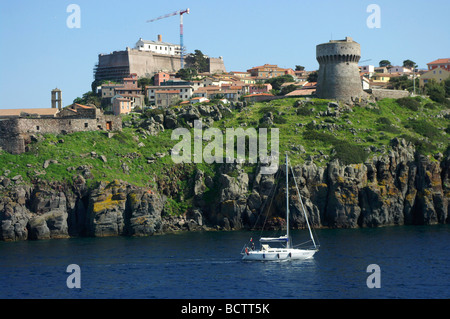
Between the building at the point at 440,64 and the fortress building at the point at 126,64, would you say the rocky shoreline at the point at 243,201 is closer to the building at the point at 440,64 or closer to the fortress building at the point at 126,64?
the building at the point at 440,64

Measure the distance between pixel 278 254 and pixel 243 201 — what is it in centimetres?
2497


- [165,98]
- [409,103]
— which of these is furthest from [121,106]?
[409,103]

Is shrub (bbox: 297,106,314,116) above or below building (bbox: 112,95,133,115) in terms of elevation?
below

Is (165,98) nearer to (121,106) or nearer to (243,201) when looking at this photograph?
(121,106)

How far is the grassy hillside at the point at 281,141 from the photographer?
104m

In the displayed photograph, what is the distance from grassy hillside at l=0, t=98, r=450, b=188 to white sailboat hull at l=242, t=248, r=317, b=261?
96.4ft

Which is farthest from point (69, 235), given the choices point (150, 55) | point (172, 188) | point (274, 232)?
point (150, 55)

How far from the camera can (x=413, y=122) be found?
5103 inches

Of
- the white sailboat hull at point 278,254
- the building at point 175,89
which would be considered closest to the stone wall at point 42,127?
the white sailboat hull at point 278,254

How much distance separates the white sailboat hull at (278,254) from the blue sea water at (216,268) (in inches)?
44.4

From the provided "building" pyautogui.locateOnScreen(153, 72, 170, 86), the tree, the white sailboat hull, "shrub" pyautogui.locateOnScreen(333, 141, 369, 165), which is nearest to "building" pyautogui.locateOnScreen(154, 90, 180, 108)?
"building" pyautogui.locateOnScreen(153, 72, 170, 86)

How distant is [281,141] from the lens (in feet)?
380

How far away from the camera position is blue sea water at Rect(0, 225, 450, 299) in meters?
65.1

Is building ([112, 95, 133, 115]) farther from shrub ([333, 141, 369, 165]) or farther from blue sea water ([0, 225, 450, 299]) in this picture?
blue sea water ([0, 225, 450, 299])
